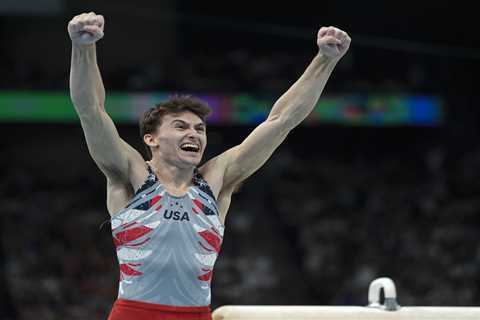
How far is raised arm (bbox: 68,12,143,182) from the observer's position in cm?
343

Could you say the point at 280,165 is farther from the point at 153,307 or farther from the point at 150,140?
the point at 153,307

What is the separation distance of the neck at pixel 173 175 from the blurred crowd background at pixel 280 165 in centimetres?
A: 894

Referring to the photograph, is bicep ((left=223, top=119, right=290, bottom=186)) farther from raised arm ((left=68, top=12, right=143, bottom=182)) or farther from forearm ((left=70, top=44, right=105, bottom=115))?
forearm ((left=70, top=44, right=105, bottom=115))

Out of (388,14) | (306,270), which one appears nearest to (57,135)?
(306,270)

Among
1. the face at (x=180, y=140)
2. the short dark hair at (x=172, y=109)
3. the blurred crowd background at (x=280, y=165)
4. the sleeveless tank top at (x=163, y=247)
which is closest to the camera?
the sleeveless tank top at (x=163, y=247)

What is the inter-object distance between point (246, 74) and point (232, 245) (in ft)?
11.7

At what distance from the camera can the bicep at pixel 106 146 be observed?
3.59 meters

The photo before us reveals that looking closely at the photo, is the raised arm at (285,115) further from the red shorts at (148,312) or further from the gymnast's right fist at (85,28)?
the gymnast's right fist at (85,28)

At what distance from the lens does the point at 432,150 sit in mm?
15781

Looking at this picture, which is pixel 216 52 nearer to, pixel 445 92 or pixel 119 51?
pixel 119 51

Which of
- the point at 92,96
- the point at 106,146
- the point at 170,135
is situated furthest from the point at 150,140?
the point at 92,96

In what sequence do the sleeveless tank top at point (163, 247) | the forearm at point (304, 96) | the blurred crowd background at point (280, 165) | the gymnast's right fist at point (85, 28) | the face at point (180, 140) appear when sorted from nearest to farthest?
1. the gymnast's right fist at point (85, 28)
2. the sleeveless tank top at point (163, 247)
3. the face at point (180, 140)
4. the forearm at point (304, 96)
5. the blurred crowd background at point (280, 165)

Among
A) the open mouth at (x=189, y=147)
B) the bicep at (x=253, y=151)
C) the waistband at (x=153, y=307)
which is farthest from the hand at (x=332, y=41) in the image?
the waistband at (x=153, y=307)

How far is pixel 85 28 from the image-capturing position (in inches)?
134
